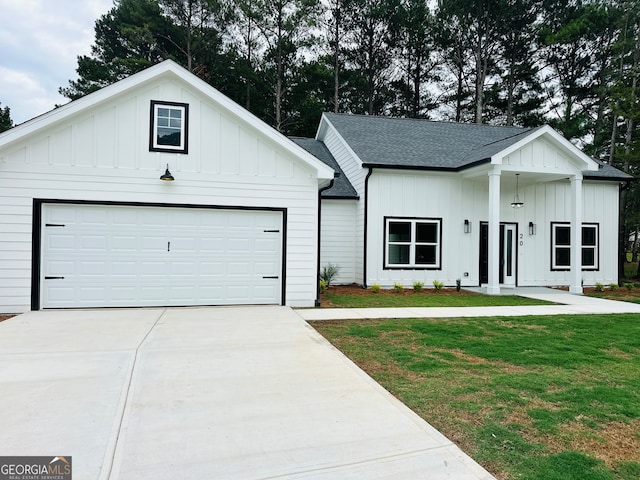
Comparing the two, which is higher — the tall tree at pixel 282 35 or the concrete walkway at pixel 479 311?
the tall tree at pixel 282 35

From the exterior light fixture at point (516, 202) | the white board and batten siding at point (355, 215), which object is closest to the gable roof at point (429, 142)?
the white board and batten siding at point (355, 215)

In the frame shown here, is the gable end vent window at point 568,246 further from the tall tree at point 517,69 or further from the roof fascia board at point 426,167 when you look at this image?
the tall tree at point 517,69

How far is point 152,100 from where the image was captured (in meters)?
8.21

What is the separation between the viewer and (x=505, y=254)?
13258 mm

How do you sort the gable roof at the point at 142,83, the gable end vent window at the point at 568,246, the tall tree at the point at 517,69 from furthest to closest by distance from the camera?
the tall tree at the point at 517,69, the gable end vent window at the point at 568,246, the gable roof at the point at 142,83

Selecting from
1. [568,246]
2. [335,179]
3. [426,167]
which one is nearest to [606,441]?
[426,167]

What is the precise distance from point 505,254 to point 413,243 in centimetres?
324

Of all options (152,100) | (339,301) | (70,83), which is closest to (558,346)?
(339,301)

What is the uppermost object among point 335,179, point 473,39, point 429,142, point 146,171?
point 473,39

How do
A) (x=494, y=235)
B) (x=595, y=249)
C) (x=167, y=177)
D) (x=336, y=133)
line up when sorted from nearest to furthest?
(x=167, y=177) → (x=494, y=235) → (x=595, y=249) → (x=336, y=133)

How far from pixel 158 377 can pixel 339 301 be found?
234 inches

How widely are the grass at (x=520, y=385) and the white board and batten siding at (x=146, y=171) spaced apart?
10.1 ft

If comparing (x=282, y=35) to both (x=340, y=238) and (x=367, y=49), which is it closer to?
(x=367, y=49)

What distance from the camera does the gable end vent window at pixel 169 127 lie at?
26.9 ft
